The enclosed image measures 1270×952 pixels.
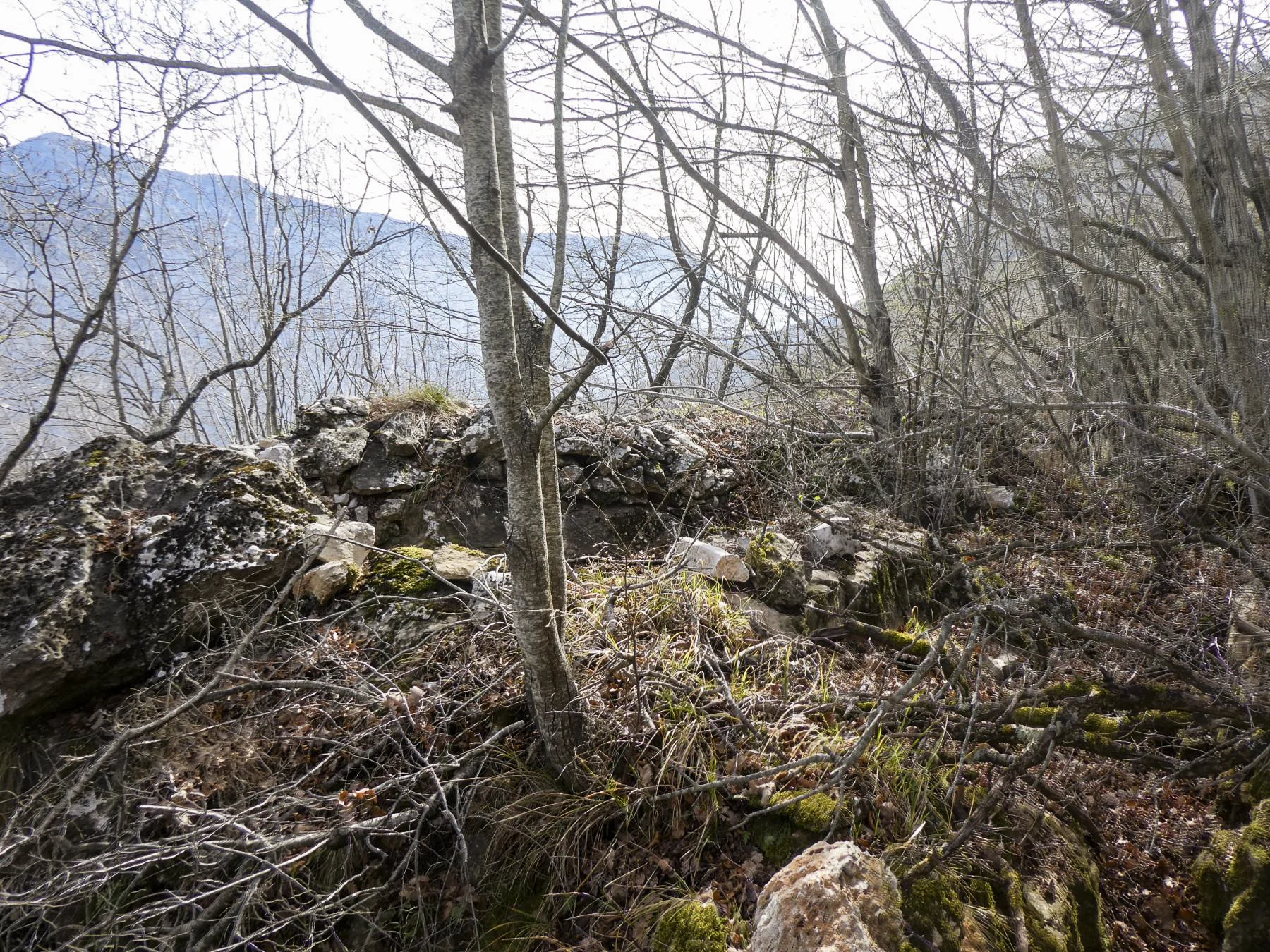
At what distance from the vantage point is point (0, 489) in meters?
3.15

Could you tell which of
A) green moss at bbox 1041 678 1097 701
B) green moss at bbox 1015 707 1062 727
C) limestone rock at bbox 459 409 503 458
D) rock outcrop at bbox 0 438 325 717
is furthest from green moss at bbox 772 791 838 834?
limestone rock at bbox 459 409 503 458

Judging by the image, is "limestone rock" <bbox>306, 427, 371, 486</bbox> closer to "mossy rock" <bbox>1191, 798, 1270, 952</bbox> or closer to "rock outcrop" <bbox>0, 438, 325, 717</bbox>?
"rock outcrop" <bbox>0, 438, 325, 717</bbox>

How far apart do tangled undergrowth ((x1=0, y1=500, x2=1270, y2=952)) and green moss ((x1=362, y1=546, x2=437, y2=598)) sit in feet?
1.14

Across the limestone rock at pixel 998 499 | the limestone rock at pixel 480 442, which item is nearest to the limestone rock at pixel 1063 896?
the limestone rock at pixel 998 499

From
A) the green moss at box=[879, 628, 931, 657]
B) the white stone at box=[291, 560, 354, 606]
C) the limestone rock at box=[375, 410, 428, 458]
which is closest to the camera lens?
the green moss at box=[879, 628, 931, 657]

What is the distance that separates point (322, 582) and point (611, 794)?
1859 mm

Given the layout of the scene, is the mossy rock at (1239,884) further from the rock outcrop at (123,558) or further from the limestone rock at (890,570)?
the rock outcrop at (123,558)

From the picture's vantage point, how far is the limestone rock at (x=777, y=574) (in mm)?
3475

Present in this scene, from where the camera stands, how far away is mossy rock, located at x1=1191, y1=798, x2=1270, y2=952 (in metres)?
2.02

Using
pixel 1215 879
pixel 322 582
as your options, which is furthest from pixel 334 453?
pixel 1215 879

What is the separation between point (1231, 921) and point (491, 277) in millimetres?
3249

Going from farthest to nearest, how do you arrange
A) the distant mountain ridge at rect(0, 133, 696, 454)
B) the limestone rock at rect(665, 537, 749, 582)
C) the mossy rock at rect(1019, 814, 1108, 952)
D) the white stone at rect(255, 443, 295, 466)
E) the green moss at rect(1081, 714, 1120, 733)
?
the distant mountain ridge at rect(0, 133, 696, 454) → the white stone at rect(255, 443, 295, 466) → the limestone rock at rect(665, 537, 749, 582) → the green moss at rect(1081, 714, 1120, 733) → the mossy rock at rect(1019, 814, 1108, 952)

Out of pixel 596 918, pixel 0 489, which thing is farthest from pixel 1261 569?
pixel 0 489

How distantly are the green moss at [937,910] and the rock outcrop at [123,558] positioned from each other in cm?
301
